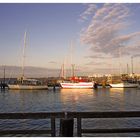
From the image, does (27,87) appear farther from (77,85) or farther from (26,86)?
(77,85)

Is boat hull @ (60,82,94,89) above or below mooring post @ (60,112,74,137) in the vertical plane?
below

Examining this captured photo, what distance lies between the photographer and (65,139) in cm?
680

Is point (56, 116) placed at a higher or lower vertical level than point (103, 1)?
lower

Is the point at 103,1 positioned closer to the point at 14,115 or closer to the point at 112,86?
the point at 14,115

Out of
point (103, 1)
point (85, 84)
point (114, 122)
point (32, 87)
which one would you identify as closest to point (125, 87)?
point (85, 84)

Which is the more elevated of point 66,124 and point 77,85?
point 66,124

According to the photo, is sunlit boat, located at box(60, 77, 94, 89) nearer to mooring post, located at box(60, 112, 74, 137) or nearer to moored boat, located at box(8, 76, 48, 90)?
moored boat, located at box(8, 76, 48, 90)

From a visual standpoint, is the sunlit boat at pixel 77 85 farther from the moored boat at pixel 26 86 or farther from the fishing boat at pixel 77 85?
the moored boat at pixel 26 86

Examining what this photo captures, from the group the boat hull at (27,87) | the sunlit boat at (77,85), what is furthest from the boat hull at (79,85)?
the boat hull at (27,87)

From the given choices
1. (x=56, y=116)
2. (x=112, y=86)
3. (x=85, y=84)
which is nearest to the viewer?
(x=56, y=116)

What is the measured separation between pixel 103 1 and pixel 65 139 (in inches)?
208

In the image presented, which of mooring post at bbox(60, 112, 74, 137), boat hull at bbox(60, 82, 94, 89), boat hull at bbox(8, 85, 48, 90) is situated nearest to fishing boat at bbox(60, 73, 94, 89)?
boat hull at bbox(60, 82, 94, 89)

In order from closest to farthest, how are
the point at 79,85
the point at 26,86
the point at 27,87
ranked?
the point at 27,87 → the point at 26,86 → the point at 79,85

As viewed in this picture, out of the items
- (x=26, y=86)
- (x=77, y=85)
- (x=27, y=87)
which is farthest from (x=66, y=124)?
(x=77, y=85)
